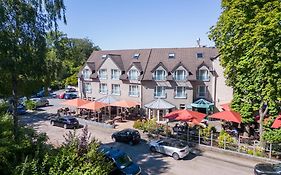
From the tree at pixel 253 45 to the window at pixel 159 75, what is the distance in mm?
13456

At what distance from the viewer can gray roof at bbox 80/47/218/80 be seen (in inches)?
1457

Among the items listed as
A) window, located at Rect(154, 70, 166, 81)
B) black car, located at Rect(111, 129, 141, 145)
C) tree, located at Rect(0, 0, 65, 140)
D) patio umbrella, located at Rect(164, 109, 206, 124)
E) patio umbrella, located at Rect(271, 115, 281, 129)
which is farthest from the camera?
window, located at Rect(154, 70, 166, 81)

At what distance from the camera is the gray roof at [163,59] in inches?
1457

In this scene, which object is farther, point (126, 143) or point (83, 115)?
point (83, 115)

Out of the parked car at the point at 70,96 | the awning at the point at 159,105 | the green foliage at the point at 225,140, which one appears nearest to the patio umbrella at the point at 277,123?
the green foliage at the point at 225,140

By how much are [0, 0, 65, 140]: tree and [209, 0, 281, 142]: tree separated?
13293mm

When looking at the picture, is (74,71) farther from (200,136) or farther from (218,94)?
(200,136)

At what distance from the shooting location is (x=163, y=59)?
39438mm

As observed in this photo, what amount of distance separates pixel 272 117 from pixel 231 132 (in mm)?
5178

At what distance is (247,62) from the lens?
819 inches

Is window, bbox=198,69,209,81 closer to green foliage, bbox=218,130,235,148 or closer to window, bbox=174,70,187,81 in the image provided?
window, bbox=174,70,187,81

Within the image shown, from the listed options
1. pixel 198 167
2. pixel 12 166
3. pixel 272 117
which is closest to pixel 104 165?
pixel 12 166

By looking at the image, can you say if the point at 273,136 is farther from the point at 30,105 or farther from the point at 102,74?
the point at 30,105

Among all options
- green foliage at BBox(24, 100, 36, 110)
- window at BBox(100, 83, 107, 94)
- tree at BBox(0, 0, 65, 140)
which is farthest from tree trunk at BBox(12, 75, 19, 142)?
green foliage at BBox(24, 100, 36, 110)
